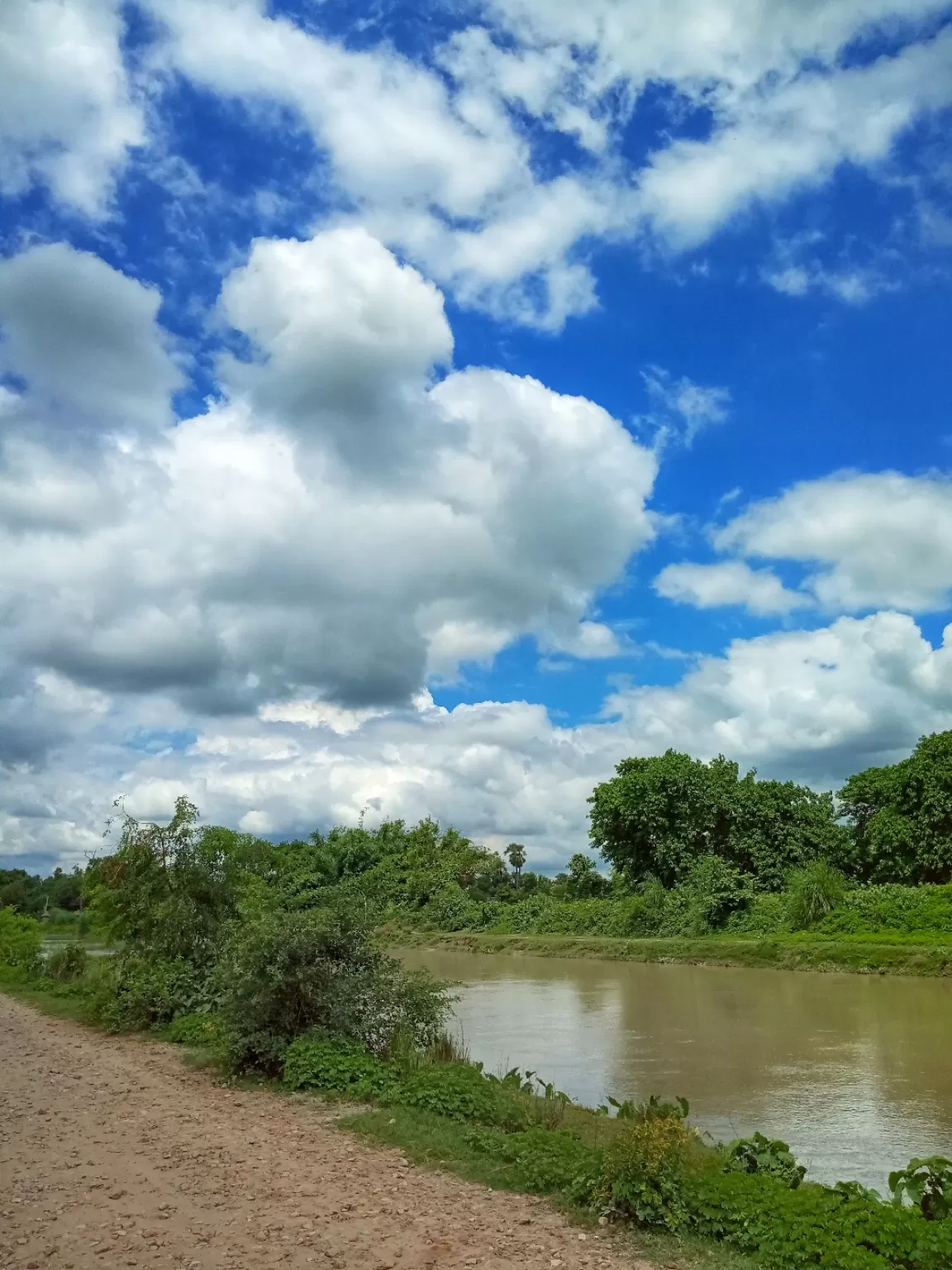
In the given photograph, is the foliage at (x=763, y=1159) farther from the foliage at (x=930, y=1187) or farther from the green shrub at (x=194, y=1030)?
the green shrub at (x=194, y=1030)

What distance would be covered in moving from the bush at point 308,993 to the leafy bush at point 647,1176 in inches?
217

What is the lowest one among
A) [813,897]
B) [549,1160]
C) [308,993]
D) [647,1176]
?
[549,1160]

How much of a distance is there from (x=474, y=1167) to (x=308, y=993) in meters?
4.39

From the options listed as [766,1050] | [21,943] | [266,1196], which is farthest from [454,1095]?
[21,943]

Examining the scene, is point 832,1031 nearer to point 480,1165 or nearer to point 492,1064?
point 492,1064

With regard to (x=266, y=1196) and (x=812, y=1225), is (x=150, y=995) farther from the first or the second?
(x=812, y=1225)

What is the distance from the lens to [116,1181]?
25.7 feet

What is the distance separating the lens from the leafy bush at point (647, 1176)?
6.77 m

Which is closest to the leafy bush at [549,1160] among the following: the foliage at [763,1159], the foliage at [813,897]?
the foliage at [763,1159]

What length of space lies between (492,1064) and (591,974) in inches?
859

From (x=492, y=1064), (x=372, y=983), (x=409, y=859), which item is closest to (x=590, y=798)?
(x=409, y=859)

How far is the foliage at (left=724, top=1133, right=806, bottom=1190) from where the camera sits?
749cm

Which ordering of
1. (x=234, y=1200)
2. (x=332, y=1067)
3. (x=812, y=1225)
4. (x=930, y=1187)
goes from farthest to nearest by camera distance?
(x=332, y=1067) → (x=234, y=1200) → (x=930, y=1187) → (x=812, y=1225)

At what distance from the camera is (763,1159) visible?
765 centimetres
